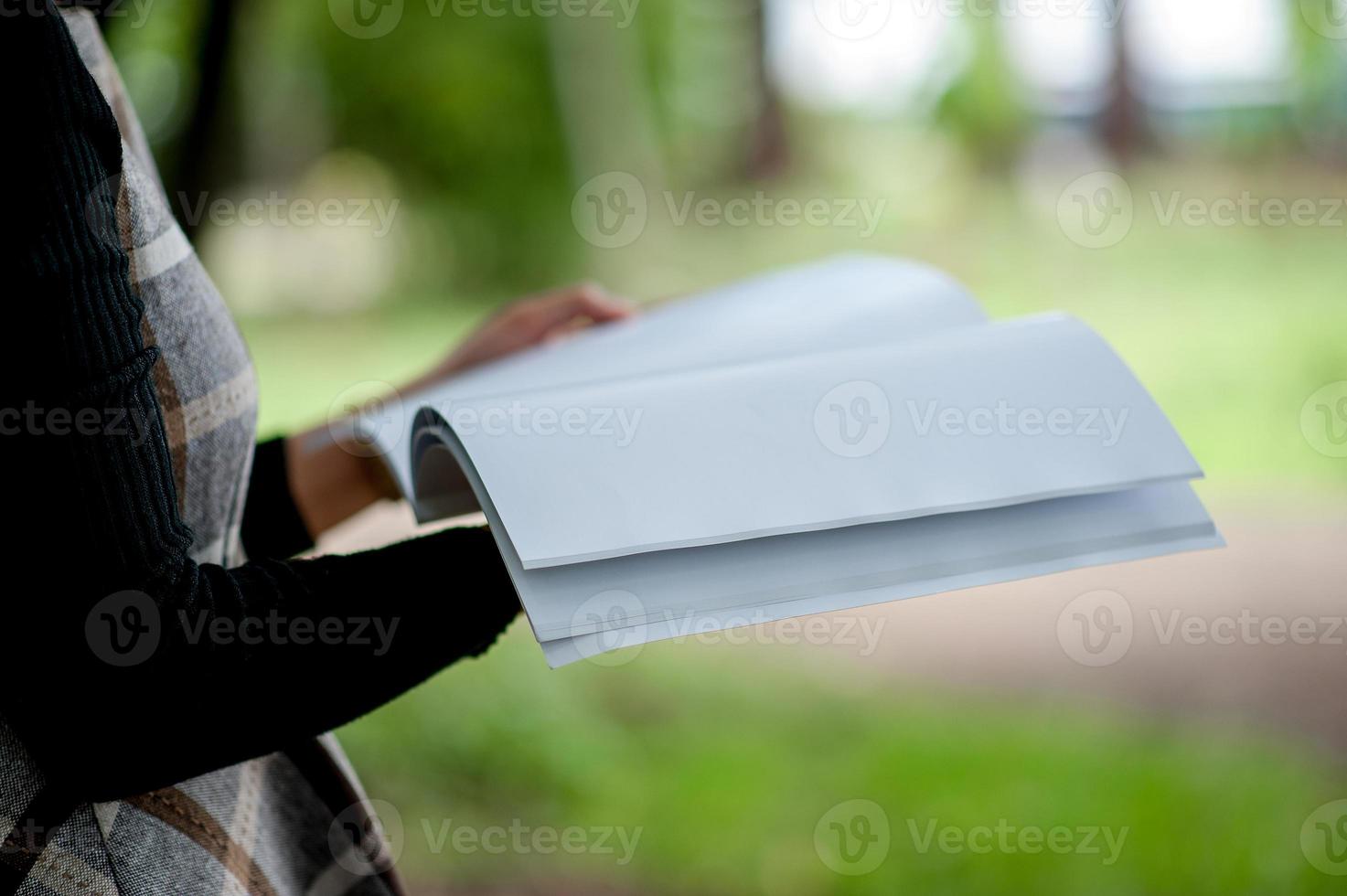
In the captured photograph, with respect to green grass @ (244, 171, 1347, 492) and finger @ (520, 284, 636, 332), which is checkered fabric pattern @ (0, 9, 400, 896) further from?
green grass @ (244, 171, 1347, 492)

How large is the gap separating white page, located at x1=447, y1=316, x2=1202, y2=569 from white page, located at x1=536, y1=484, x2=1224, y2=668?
0.02 m

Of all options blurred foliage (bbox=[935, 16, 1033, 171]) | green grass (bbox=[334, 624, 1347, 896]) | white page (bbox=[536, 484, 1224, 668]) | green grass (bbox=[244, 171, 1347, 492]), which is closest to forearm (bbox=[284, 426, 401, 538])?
white page (bbox=[536, 484, 1224, 668])

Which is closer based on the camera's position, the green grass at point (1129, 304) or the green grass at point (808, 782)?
the green grass at point (808, 782)

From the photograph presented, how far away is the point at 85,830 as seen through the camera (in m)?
0.57

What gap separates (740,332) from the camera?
0.85 meters

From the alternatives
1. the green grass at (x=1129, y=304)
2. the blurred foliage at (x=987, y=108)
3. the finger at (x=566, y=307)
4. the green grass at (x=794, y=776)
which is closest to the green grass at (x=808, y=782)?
the green grass at (x=794, y=776)

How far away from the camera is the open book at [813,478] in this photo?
21.1 inches

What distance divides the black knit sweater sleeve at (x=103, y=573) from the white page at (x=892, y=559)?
12 cm

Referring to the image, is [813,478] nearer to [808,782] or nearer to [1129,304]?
[808,782]

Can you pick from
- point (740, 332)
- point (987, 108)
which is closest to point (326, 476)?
point (740, 332)

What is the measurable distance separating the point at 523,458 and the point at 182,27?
275 cm

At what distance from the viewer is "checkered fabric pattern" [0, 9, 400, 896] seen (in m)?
0.56

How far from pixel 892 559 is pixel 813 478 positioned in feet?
0.20

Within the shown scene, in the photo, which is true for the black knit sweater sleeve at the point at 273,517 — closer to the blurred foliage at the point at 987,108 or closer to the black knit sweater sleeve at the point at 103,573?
the black knit sweater sleeve at the point at 103,573
